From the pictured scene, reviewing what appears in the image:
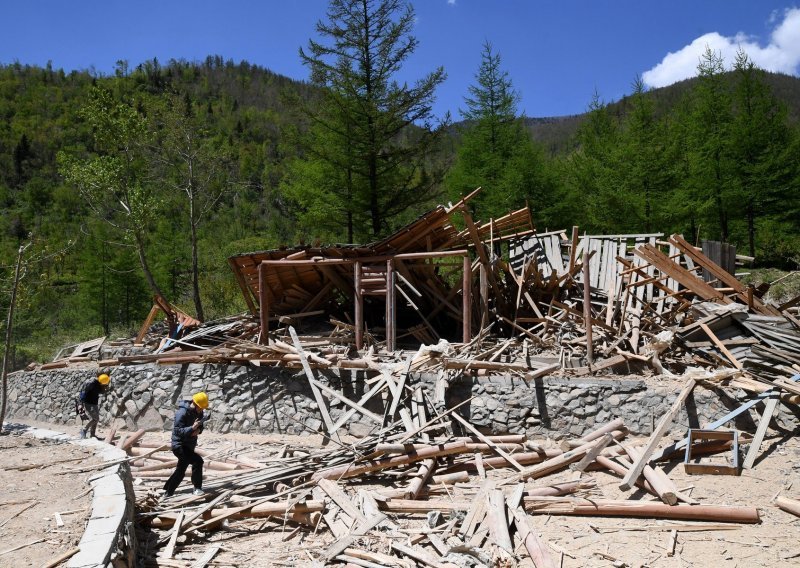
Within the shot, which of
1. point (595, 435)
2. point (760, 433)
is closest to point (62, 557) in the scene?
point (595, 435)

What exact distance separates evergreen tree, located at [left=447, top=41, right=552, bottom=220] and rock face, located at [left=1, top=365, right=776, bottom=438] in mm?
12297

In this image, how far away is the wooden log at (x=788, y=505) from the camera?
6566 mm

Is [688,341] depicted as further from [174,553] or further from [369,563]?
[174,553]

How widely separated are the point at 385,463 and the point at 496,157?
647 inches

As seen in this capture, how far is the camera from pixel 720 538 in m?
6.23

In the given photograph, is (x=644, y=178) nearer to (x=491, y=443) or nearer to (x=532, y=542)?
(x=491, y=443)

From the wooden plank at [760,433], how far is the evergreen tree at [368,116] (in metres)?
13.0

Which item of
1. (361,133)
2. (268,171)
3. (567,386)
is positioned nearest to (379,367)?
(567,386)

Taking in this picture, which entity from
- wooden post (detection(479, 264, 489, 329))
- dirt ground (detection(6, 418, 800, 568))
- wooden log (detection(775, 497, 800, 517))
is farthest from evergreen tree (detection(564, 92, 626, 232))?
wooden log (detection(775, 497, 800, 517))

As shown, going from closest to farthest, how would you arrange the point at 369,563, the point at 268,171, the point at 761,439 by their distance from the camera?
the point at 369,563, the point at 761,439, the point at 268,171

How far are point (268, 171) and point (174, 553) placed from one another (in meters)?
59.5

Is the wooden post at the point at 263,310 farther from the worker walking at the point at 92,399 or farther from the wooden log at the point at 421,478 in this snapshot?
the wooden log at the point at 421,478

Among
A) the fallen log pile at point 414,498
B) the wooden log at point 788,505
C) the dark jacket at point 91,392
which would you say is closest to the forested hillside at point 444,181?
the dark jacket at point 91,392

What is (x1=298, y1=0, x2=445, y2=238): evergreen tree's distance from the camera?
18.9 m
